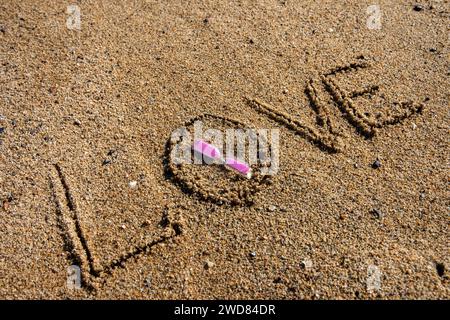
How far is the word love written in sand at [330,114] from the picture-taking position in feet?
8.74

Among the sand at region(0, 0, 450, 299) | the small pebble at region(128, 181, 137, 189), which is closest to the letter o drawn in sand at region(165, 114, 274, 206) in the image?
the sand at region(0, 0, 450, 299)

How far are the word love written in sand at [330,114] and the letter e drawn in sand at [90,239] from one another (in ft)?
2.85

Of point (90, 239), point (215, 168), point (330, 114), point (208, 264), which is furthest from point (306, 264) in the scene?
point (90, 239)

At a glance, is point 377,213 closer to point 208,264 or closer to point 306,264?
point 306,264

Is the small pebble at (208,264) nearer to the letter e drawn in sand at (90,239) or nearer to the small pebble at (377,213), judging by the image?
the letter e drawn in sand at (90,239)

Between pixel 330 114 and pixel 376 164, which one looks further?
pixel 330 114

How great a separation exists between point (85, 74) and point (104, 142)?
1.84 ft

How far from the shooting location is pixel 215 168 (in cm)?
254

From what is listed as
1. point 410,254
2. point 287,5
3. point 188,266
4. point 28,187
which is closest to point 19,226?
point 28,187

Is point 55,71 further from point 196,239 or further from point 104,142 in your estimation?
point 196,239

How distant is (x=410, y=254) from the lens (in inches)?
87.8

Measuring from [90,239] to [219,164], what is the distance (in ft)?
2.55

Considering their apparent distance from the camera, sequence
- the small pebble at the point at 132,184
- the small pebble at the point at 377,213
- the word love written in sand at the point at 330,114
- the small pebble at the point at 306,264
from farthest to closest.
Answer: the word love written in sand at the point at 330,114 → the small pebble at the point at 132,184 → the small pebble at the point at 377,213 → the small pebble at the point at 306,264

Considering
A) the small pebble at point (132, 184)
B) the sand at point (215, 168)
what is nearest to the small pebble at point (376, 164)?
the sand at point (215, 168)
